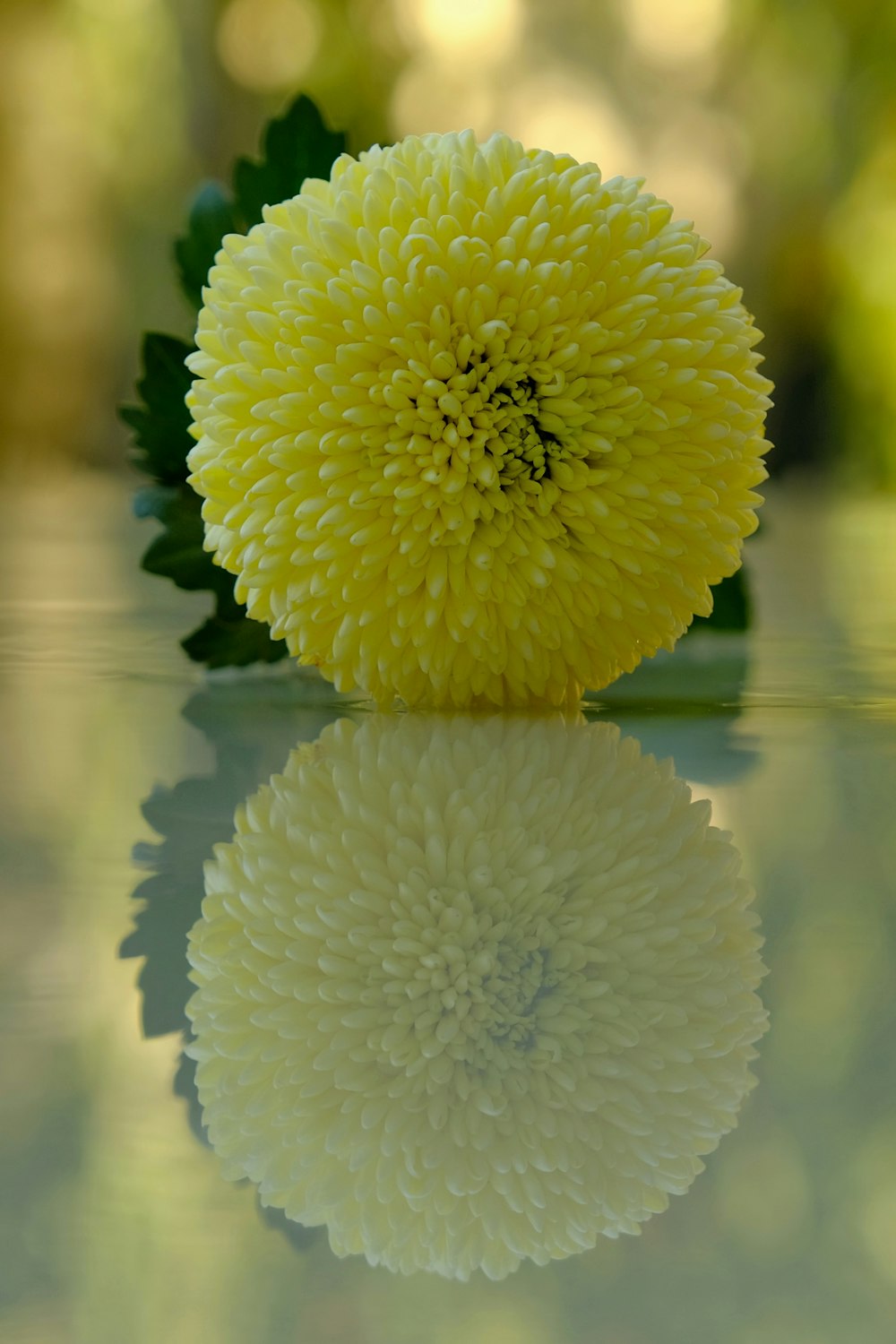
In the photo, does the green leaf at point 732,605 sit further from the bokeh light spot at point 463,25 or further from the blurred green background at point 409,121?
the bokeh light spot at point 463,25

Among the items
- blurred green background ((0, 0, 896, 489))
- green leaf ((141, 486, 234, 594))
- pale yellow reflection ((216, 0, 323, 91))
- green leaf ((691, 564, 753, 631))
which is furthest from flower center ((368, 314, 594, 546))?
pale yellow reflection ((216, 0, 323, 91))

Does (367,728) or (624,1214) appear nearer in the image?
(624,1214)

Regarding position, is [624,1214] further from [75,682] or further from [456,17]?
[456,17]

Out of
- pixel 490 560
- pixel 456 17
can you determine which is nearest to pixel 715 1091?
pixel 490 560

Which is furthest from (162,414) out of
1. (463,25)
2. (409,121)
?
(463,25)

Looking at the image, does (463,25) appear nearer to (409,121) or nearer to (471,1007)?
(409,121)

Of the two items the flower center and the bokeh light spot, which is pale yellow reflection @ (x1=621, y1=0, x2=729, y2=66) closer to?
the bokeh light spot

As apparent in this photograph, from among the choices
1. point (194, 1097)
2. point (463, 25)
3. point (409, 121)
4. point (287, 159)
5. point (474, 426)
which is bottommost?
point (194, 1097)
